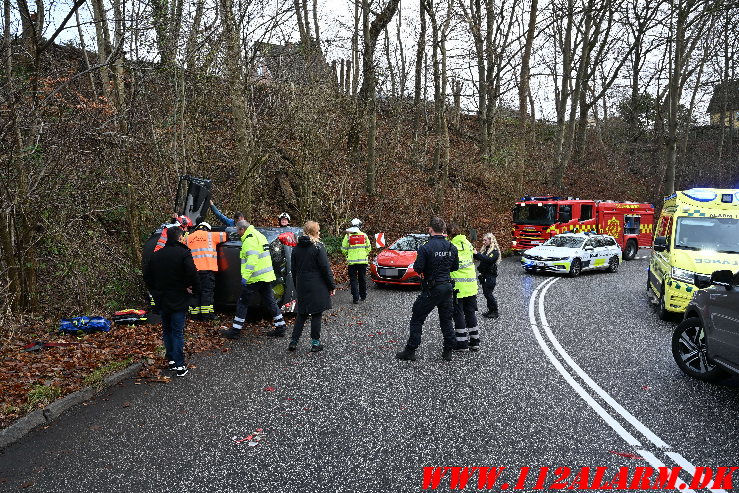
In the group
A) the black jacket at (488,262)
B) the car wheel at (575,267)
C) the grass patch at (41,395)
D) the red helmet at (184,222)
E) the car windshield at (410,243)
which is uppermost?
the red helmet at (184,222)

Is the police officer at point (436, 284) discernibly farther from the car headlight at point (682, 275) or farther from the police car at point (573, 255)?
the police car at point (573, 255)

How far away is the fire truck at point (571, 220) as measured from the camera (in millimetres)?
22719

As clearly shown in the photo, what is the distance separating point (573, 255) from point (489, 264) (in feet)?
29.1

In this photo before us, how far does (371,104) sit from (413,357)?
1735cm

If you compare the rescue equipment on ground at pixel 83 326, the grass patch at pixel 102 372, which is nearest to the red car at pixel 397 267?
the rescue equipment on ground at pixel 83 326

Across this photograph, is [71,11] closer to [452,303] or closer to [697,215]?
[452,303]

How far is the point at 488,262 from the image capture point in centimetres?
1010

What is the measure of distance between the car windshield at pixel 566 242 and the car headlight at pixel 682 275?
855cm

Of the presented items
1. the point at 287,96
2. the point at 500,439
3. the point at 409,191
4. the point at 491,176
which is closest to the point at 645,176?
the point at 491,176

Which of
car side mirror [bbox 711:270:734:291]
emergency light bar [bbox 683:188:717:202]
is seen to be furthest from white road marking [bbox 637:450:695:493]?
emergency light bar [bbox 683:188:717:202]

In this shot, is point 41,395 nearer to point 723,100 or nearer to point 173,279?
point 173,279

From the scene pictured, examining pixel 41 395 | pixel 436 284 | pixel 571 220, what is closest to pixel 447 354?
pixel 436 284

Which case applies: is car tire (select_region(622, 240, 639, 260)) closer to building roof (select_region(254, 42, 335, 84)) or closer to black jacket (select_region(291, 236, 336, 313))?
building roof (select_region(254, 42, 335, 84))

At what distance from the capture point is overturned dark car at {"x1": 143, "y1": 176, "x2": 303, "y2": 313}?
9953mm
